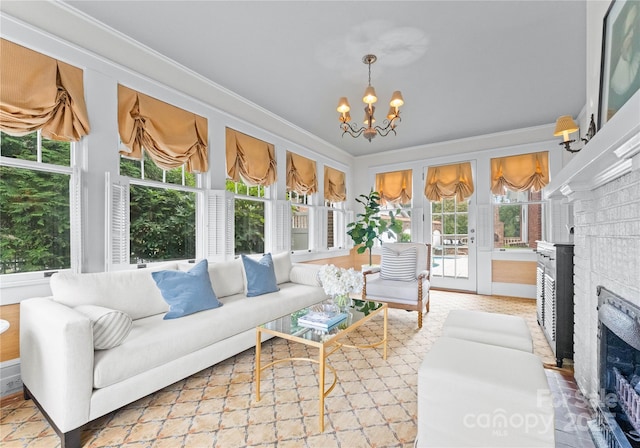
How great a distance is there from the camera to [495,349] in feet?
5.62

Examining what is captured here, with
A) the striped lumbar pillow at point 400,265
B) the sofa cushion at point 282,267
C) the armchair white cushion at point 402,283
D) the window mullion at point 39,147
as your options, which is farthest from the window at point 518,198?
the window mullion at point 39,147

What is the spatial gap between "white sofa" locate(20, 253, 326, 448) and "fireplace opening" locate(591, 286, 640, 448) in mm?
2367

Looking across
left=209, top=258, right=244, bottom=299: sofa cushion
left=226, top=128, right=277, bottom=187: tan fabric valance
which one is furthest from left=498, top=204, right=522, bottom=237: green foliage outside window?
left=209, top=258, right=244, bottom=299: sofa cushion

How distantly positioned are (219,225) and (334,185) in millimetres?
3052

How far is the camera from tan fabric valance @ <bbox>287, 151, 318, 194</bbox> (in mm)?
5043

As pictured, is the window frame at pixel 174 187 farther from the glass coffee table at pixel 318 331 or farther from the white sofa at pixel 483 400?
the white sofa at pixel 483 400

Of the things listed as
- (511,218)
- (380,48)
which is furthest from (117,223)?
(511,218)

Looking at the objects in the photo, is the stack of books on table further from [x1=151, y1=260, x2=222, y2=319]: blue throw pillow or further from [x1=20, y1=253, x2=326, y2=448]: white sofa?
[x1=151, y1=260, x2=222, y2=319]: blue throw pillow

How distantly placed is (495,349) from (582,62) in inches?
126

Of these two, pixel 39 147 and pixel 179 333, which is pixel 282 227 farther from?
pixel 39 147

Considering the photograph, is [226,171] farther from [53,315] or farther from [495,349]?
[495,349]

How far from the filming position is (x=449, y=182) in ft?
19.0

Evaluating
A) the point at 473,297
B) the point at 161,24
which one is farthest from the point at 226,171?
the point at 473,297

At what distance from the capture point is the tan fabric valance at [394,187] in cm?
629
